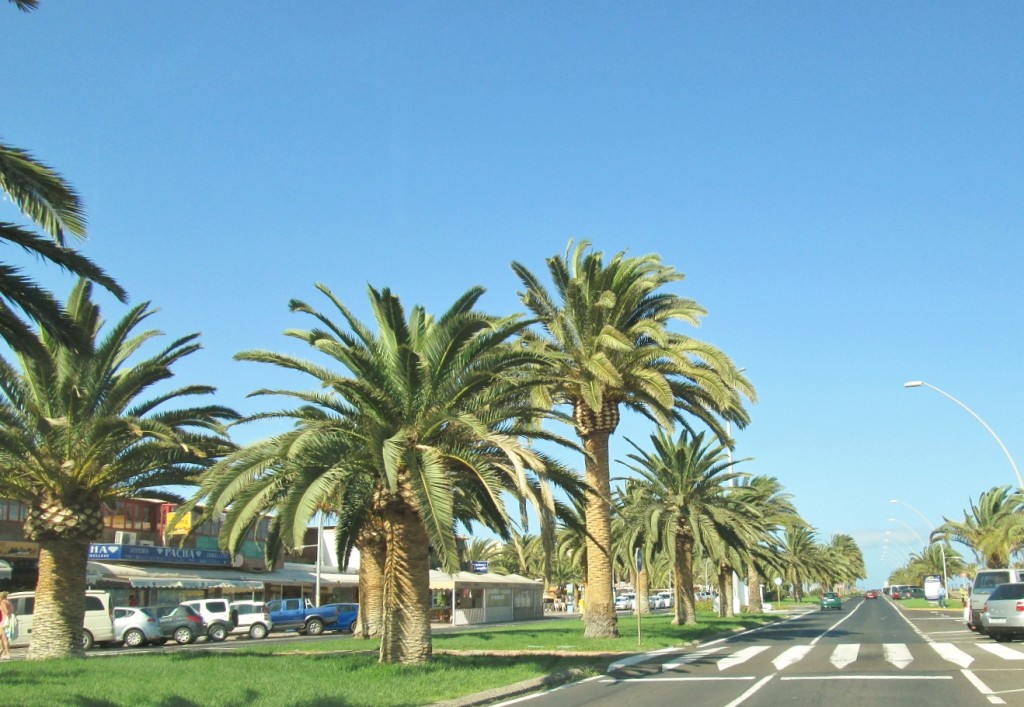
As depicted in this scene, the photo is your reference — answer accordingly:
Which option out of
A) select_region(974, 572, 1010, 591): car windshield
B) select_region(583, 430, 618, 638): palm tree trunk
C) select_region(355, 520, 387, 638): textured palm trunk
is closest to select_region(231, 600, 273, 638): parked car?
select_region(355, 520, 387, 638): textured palm trunk

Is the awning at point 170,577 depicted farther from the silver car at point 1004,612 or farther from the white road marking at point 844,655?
the silver car at point 1004,612

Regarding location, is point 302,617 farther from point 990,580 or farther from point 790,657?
point 990,580

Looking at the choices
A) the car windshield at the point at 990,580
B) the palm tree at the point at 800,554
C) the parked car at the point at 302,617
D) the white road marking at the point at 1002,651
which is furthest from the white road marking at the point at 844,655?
the palm tree at the point at 800,554

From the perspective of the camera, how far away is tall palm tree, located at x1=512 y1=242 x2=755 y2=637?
26547 millimetres

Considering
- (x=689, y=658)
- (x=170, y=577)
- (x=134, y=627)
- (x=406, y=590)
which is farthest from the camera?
(x=170, y=577)

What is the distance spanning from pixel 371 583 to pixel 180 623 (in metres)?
9.91

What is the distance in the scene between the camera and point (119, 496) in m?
21.8

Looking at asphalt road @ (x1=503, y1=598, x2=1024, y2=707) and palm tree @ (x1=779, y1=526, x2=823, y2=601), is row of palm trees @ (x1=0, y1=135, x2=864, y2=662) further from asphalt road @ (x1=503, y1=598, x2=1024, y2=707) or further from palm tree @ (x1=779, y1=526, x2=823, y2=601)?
palm tree @ (x1=779, y1=526, x2=823, y2=601)

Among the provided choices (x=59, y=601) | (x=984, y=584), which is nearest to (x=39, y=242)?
(x=59, y=601)

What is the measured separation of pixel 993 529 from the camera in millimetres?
57000

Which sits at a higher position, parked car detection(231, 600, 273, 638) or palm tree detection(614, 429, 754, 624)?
palm tree detection(614, 429, 754, 624)

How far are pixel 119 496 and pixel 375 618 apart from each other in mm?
12313

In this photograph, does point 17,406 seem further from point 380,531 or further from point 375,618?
point 375,618

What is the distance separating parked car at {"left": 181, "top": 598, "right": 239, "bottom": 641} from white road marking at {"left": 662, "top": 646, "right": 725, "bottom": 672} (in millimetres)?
21714
